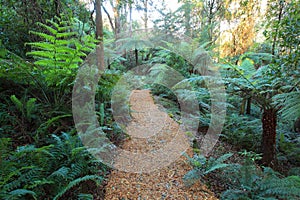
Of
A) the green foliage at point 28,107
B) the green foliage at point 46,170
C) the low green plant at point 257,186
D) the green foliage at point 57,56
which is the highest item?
the green foliage at point 57,56

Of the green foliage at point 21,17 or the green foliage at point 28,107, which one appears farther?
the green foliage at point 21,17

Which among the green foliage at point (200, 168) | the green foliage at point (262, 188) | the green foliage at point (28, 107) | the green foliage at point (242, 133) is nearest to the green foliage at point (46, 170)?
the green foliage at point (28, 107)

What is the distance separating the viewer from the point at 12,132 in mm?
2264

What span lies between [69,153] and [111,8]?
34.0 feet

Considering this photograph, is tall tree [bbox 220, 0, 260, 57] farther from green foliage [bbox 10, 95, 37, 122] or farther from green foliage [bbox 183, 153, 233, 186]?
green foliage [bbox 10, 95, 37, 122]

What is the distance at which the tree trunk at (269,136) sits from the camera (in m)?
2.56

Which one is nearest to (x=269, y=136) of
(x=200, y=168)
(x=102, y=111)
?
(x=200, y=168)

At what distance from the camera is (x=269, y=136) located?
2646 millimetres

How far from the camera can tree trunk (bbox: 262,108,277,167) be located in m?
2.56

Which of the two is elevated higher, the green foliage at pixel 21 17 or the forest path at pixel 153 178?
the green foliage at pixel 21 17

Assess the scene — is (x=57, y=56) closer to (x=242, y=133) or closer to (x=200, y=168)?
(x=200, y=168)

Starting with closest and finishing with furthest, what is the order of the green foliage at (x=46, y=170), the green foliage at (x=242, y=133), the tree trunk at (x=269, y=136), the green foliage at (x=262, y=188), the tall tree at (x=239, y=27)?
the green foliage at (x=46, y=170) → the green foliage at (x=262, y=188) → the tree trunk at (x=269, y=136) → the green foliage at (x=242, y=133) → the tall tree at (x=239, y=27)

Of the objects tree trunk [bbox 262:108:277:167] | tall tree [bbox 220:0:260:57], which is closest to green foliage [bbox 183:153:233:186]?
tree trunk [bbox 262:108:277:167]

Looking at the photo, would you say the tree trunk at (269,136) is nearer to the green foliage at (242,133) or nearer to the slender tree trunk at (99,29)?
the green foliage at (242,133)
